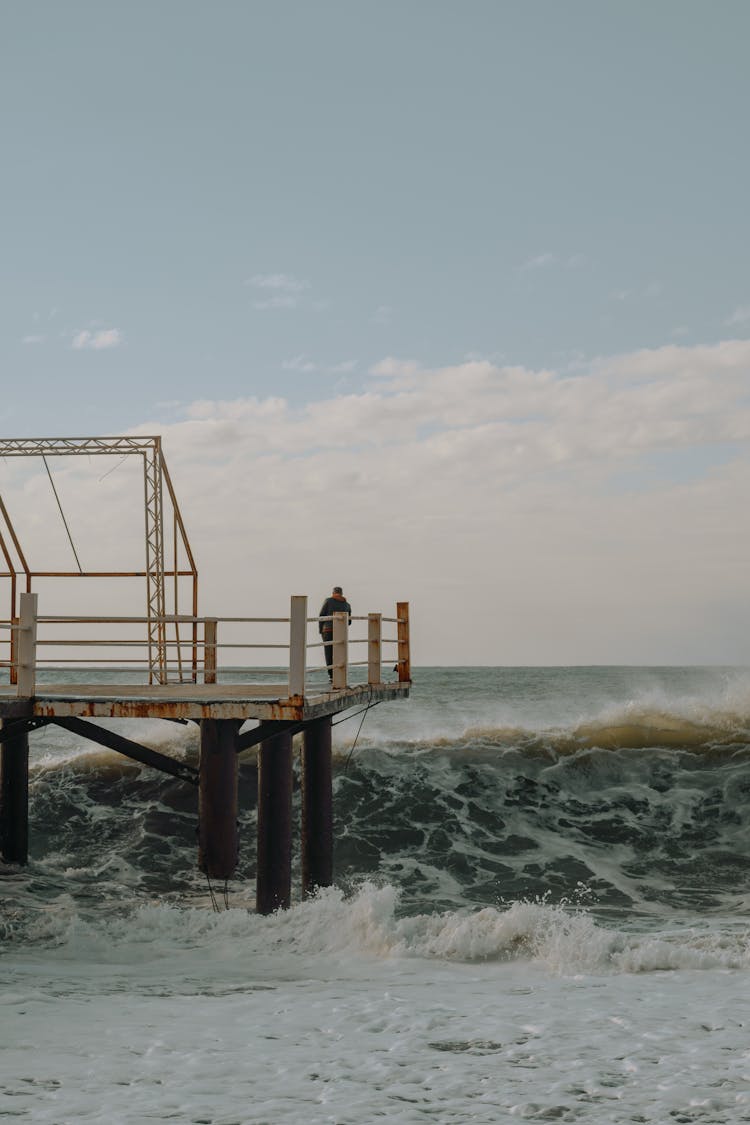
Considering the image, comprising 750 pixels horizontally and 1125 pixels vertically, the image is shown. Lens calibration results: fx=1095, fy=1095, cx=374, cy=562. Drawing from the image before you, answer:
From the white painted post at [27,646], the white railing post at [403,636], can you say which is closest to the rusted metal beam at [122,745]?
the white painted post at [27,646]

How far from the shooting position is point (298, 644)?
1280cm

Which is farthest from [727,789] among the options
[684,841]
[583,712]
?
[583,712]

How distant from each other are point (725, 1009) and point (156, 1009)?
4960 millimetres

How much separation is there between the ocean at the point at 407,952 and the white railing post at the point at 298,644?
112 inches

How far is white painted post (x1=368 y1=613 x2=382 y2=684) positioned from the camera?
1698cm

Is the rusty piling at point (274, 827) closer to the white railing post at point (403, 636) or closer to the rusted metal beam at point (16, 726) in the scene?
the rusted metal beam at point (16, 726)

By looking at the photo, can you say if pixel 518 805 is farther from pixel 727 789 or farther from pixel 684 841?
pixel 727 789

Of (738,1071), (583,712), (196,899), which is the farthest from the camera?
(583,712)

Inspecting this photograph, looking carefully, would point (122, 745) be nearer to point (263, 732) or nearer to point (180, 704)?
point (180, 704)

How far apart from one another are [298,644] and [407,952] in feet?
11.9

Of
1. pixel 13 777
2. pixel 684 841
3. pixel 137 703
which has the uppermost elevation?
pixel 137 703

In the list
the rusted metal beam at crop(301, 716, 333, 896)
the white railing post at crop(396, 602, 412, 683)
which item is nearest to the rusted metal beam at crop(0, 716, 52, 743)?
the rusted metal beam at crop(301, 716, 333, 896)

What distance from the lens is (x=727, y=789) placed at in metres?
→ 24.6

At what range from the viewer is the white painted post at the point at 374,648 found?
1698 cm
